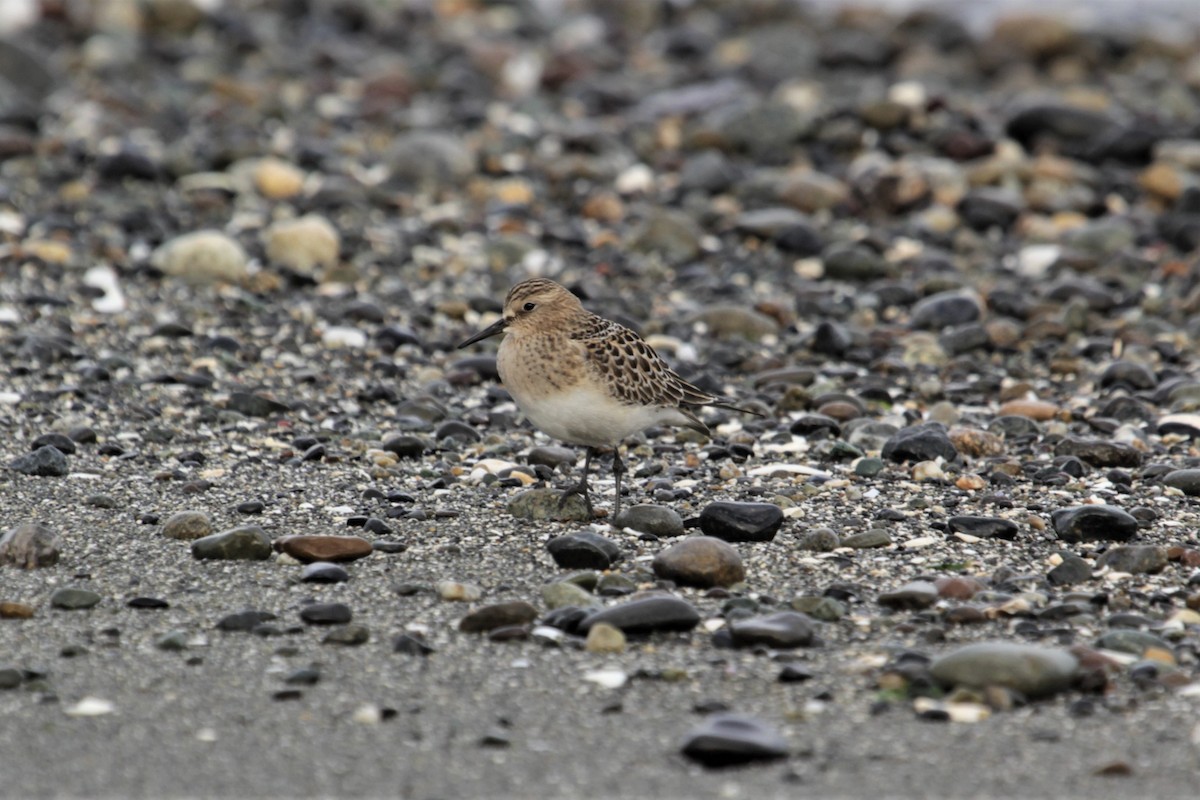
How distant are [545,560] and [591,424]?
0.71 meters

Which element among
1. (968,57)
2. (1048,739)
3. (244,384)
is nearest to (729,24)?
(968,57)

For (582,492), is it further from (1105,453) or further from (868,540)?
(1105,453)

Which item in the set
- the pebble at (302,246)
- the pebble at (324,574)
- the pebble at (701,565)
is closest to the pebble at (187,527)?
the pebble at (324,574)

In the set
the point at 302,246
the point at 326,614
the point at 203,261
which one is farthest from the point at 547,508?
the point at 302,246

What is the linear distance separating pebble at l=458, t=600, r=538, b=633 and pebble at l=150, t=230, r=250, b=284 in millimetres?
5002

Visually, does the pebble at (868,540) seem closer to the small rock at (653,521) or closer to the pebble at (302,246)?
the small rock at (653,521)

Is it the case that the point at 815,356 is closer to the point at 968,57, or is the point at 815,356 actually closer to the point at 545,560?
the point at 545,560

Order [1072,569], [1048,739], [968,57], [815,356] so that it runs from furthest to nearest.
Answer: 1. [968,57]
2. [815,356]
3. [1072,569]
4. [1048,739]

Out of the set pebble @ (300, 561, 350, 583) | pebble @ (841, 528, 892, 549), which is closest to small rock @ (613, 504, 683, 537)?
pebble @ (841, 528, 892, 549)

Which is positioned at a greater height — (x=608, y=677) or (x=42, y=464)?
(x=42, y=464)

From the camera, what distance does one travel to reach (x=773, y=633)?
4.88 metres

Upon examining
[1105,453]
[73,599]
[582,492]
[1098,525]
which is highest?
[1105,453]

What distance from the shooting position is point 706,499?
6.54 meters

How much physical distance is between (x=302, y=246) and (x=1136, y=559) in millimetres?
6044
